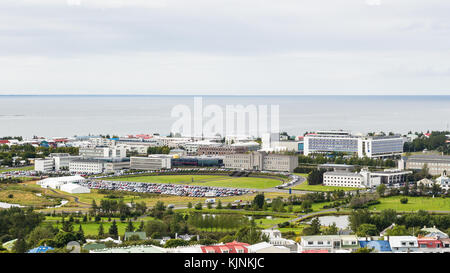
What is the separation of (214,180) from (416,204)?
4241 mm

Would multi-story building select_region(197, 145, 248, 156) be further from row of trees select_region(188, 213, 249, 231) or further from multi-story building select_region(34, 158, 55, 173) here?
row of trees select_region(188, 213, 249, 231)

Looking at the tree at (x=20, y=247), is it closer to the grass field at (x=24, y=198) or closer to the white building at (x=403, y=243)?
the white building at (x=403, y=243)

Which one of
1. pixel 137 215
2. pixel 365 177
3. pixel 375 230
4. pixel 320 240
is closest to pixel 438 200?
pixel 365 177

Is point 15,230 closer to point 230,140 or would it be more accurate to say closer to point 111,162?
point 111,162

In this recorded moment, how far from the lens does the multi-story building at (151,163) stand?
535 inches

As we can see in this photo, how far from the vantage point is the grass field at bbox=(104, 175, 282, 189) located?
35.9 ft

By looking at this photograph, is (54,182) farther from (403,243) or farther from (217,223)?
(403,243)

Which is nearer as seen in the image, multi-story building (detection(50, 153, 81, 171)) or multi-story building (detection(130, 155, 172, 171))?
multi-story building (detection(130, 155, 172, 171))

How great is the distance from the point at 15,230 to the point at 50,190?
14.3ft

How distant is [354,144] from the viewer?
51.6 feet

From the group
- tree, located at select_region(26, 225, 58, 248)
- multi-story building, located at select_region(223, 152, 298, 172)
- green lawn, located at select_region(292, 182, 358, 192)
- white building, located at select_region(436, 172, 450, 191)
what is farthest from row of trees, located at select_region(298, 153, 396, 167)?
tree, located at select_region(26, 225, 58, 248)

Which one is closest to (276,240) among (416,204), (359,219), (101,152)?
(359,219)

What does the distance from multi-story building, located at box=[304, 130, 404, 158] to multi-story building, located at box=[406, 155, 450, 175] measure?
249 centimetres
